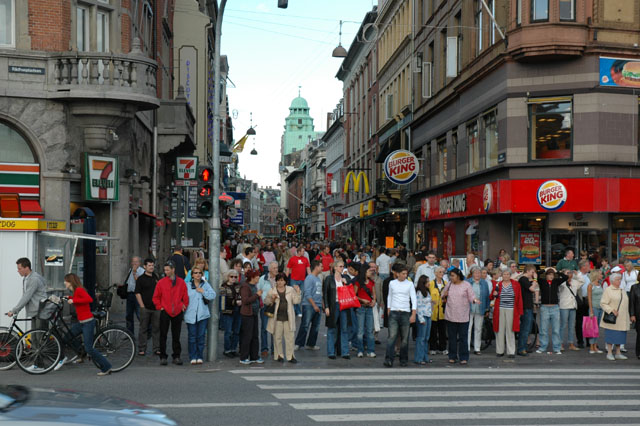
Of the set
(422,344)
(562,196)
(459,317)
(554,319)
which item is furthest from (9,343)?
(562,196)

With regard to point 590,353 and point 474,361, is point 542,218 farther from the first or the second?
point 474,361

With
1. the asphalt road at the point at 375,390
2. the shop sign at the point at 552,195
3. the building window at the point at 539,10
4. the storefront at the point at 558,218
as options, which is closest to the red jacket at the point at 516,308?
the asphalt road at the point at 375,390

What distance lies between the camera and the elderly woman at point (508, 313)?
1521cm

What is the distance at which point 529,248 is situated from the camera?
26312 millimetres

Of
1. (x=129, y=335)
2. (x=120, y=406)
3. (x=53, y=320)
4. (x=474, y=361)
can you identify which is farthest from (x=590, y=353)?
(x=120, y=406)

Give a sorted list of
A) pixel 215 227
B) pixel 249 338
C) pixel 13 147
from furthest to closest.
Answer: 1. pixel 13 147
2. pixel 215 227
3. pixel 249 338

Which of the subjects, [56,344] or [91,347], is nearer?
[91,347]

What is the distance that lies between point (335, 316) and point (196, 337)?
2671 millimetres

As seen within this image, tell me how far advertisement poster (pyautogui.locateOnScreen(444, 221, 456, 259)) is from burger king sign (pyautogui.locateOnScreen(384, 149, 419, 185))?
11.1 ft

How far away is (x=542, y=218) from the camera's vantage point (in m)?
26.1

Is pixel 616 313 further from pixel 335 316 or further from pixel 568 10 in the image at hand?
pixel 568 10

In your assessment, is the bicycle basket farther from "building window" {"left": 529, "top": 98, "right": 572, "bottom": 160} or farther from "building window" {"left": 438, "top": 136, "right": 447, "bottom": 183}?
"building window" {"left": 438, "top": 136, "right": 447, "bottom": 183}

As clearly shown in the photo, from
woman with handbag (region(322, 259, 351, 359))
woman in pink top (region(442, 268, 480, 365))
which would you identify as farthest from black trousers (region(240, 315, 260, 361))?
woman in pink top (region(442, 268, 480, 365))

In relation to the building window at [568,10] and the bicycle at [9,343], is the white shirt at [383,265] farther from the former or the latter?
the bicycle at [9,343]
